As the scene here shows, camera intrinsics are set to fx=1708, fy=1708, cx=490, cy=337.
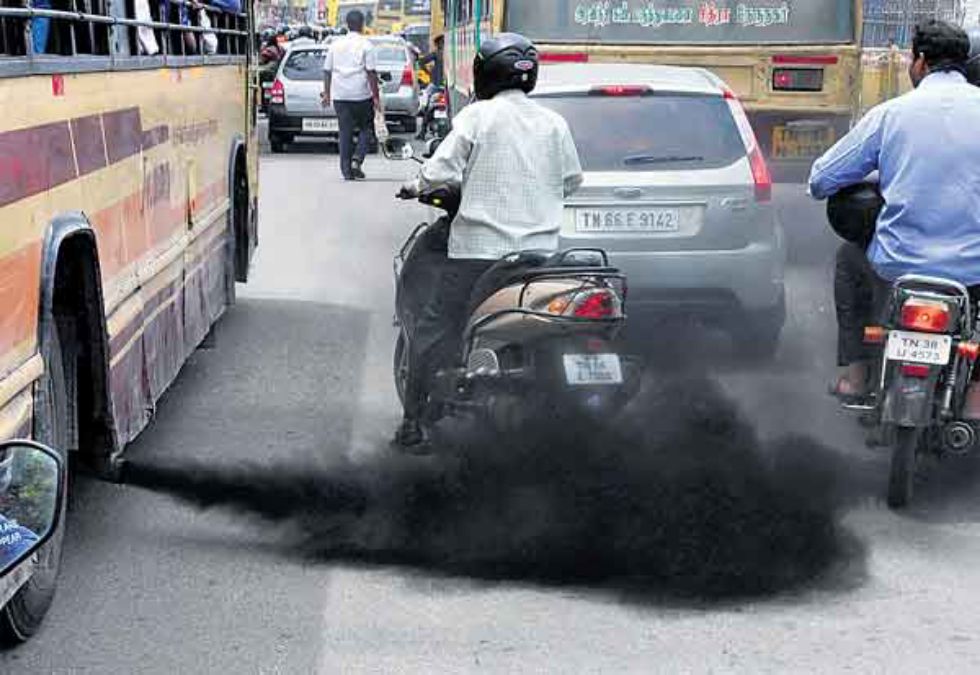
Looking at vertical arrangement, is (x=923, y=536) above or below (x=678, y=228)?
below

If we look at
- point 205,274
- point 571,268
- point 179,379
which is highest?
point 571,268

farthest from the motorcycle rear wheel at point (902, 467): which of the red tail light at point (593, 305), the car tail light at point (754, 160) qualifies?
the car tail light at point (754, 160)

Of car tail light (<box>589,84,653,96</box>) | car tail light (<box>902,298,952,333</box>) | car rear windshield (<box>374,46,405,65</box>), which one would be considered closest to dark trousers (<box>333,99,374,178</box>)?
car rear windshield (<box>374,46,405,65</box>)

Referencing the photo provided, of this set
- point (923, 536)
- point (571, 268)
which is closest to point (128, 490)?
point (571, 268)

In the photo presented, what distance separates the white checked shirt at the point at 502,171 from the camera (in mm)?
6770

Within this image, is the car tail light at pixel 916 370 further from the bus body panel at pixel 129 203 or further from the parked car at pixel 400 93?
the parked car at pixel 400 93

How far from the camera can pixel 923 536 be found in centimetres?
619

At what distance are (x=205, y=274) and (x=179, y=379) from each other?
784 mm

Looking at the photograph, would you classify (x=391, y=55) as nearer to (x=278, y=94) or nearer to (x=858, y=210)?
(x=278, y=94)

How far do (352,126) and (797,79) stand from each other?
7.47 meters

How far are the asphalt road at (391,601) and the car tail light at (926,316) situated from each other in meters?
0.73

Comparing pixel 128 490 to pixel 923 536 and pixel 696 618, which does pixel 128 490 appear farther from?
pixel 923 536

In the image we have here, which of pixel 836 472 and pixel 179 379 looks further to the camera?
pixel 179 379

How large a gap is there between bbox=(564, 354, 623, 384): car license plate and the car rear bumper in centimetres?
261
